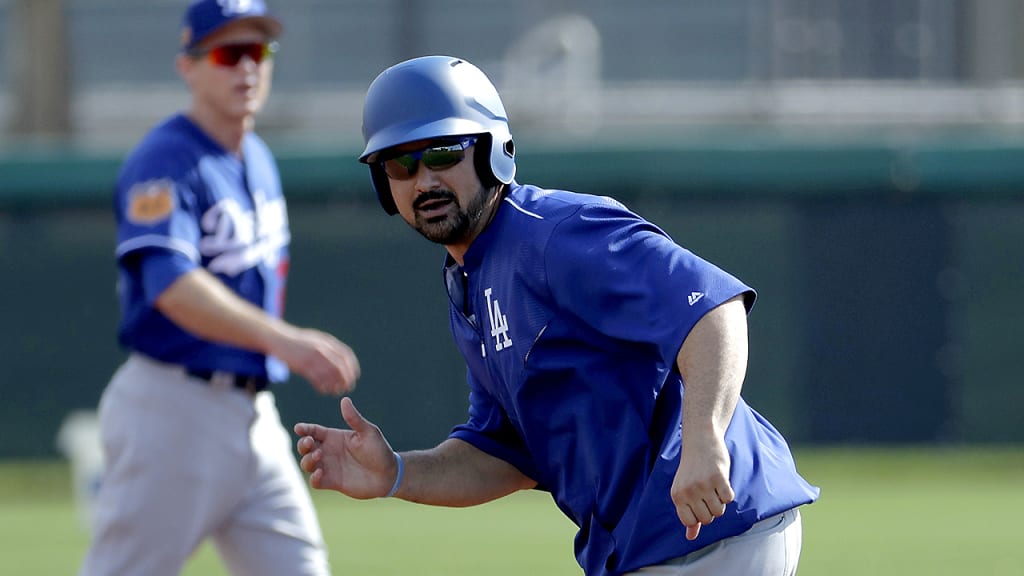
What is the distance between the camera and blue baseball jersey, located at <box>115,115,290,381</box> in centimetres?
544

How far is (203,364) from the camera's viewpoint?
18.1ft

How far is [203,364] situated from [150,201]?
54cm

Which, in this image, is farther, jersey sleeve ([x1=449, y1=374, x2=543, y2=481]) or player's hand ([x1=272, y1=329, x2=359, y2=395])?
player's hand ([x1=272, y1=329, x2=359, y2=395])

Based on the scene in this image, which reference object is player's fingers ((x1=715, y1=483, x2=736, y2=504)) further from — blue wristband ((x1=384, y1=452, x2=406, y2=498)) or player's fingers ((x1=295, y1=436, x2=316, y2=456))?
player's fingers ((x1=295, y1=436, x2=316, y2=456))

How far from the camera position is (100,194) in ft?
43.6

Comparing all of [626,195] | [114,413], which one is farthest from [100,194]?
[114,413]

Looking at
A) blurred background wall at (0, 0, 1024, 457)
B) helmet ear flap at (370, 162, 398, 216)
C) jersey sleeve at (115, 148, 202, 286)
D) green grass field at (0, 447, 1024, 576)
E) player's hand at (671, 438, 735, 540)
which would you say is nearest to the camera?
player's hand at (671, 438, 735, 540)

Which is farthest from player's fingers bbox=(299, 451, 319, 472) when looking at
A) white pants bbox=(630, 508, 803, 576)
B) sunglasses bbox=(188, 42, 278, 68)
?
sunglasses bbox=(188, 42, 278, 68)

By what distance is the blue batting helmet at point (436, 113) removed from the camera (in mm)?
3744

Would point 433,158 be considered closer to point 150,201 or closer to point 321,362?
point 321,362

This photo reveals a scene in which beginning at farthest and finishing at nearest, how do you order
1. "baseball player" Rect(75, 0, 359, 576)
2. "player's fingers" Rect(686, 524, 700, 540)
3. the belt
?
the belt, "baseball player" Rect(75, 0, 359, 576), "player's fingers" Rect(686, 524, 700, 540)

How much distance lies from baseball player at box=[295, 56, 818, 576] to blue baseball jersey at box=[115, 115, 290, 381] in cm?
165

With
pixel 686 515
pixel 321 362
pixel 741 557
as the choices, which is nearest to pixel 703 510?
pixel 686 515

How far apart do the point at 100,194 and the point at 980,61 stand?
28.1 feet
